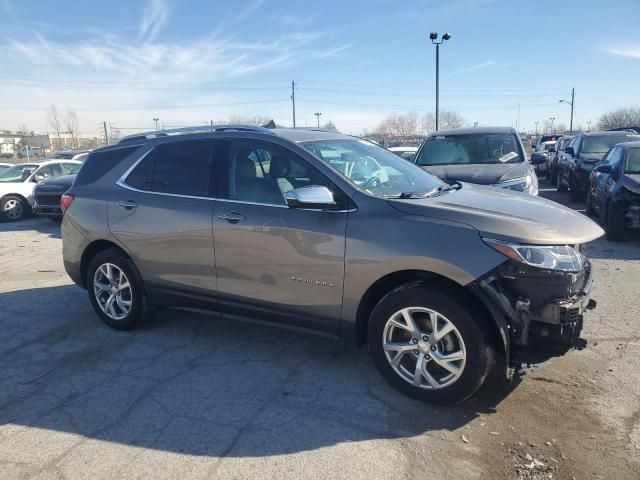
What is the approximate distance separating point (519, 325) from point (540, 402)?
2.34 ft

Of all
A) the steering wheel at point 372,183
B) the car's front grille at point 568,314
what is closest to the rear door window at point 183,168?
the steering wheel at point 372,183

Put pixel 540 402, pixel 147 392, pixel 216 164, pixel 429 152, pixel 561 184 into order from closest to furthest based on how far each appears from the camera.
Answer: pixel 540 402, pixel 147 392, pixel 216 164, pixel 429 152, pixel 561 184

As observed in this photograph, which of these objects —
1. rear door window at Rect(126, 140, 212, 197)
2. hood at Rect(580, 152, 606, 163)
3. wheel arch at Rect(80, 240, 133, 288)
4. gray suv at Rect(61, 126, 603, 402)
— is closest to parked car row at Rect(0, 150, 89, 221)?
wheel arch at Rect(80, 240, 133, 288)

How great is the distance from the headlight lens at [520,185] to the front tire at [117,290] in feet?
16.3

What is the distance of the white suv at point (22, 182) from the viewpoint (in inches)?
531

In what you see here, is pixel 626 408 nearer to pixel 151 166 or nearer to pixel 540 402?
pixel 540 402

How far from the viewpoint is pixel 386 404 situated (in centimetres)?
348

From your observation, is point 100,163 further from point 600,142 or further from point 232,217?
point 600,142

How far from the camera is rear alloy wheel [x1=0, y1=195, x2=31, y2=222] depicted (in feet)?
44.1

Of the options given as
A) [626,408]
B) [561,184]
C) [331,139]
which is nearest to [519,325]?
[626,408]

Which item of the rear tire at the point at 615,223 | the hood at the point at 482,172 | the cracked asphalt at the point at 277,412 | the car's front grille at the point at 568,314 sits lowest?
the cracked asphalt at the point at 277,412

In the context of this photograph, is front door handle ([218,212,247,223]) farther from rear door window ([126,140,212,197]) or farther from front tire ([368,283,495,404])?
front tire ([368,283,495,404])

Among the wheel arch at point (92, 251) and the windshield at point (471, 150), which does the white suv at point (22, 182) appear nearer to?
the wheel arch at point (92, 251)

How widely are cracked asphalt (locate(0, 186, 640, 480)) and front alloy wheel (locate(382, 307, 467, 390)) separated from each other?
205 mm
